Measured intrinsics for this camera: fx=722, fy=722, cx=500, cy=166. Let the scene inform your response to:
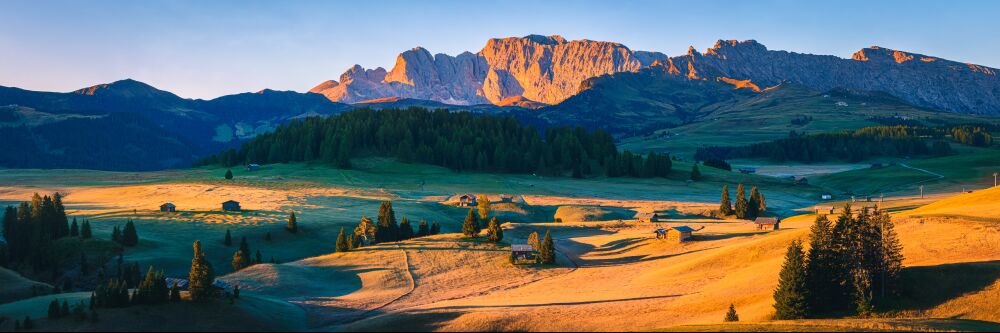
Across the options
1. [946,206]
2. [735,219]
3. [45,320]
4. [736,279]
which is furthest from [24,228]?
[946,206]

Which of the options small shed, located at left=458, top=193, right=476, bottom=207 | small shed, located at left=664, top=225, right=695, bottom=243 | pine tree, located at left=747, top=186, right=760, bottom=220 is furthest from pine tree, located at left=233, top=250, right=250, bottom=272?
pine tree, located at left=747, top=186, right=760, bottom=220

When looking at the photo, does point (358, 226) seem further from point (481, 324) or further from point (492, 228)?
point (481, 324)

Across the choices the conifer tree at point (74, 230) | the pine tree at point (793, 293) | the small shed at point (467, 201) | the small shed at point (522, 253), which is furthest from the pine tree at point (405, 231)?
the pine tree at point (793, 293)

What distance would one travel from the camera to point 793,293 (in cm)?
4791

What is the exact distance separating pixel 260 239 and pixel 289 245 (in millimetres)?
3824

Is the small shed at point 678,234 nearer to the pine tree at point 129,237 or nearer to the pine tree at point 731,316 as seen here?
the pine tree at point 731,316

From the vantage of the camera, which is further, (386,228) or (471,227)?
(386,228)

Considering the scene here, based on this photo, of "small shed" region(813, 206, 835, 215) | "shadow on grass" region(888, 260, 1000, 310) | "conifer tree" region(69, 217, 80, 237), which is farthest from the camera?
"small shed" region(813, 206, 835, 215)

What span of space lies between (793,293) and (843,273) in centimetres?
644

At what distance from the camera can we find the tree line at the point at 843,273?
159 feet

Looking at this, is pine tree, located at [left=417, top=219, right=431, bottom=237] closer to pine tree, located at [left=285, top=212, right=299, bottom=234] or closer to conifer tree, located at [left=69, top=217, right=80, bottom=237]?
pine tree, located at [left=285, top=212, right=299, bottom=234]

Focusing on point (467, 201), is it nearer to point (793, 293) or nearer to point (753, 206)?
point (753, 206)

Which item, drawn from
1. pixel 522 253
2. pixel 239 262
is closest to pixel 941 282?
pixel 522 253

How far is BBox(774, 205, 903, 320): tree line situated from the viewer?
159 feet
